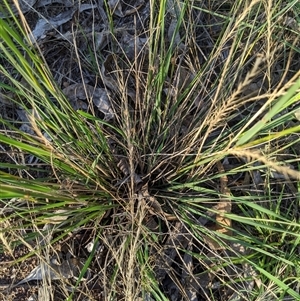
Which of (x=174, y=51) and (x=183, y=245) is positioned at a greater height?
(x=174, y=51)

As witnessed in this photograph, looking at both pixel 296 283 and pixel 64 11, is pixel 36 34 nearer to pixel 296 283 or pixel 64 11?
pixel 64 11

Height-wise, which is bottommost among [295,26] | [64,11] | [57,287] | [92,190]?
[57,287]

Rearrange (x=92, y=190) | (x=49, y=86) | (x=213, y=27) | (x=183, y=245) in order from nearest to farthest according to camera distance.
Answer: (x=49, y=86)
(x=92, y=190)
(x=183, y=245)
(x=213, y=27)

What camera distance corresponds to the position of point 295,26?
110 centimetres

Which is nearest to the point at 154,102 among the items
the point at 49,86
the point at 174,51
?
the point at 174,51

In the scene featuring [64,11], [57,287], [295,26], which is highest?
[295,26]

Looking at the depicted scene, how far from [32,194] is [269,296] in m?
0.54

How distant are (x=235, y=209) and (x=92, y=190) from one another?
345mm

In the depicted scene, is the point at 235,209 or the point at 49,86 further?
the point at 235,209

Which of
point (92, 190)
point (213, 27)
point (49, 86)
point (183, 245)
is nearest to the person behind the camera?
point (49, 86)

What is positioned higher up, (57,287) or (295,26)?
(295,26)

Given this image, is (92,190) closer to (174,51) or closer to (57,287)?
(57,287)

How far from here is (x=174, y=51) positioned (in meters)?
1.05

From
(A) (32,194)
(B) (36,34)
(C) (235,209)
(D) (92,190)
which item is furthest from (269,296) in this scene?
(B) (36,34)
